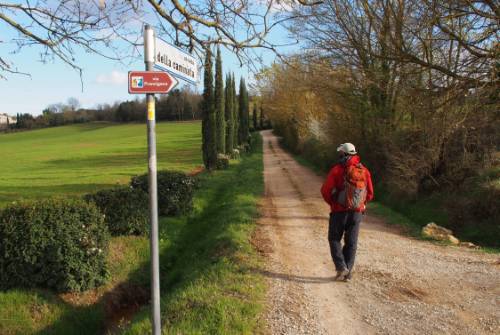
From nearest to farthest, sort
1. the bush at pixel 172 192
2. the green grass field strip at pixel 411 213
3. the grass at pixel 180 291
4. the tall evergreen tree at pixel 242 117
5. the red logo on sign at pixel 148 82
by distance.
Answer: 1. the red logo on sign at pixel 148 82
2. the grass at pixel 180 291
3. the green grass field strip at pixel 411 213
4. the bush at pixel 172 192
5. the tall evergreen tree at pixel 242 117

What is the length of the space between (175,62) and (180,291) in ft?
11.8

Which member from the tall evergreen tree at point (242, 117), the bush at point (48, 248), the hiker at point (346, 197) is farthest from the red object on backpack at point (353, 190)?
the tall evergreen tree at point (242, 117)

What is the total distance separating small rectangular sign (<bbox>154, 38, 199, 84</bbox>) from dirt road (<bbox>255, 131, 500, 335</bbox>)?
2940 mm

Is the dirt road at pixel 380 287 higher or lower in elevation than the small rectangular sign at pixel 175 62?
lower

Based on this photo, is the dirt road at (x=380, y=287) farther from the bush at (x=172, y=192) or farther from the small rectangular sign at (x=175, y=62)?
the bush at (x=172, y=192)

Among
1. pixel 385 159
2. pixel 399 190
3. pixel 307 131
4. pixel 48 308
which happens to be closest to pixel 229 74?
pixel 307 131

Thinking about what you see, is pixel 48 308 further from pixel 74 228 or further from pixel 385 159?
pixel 385 159

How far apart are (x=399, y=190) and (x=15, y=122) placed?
11657 centimetres

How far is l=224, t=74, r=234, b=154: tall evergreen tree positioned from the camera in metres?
36.0

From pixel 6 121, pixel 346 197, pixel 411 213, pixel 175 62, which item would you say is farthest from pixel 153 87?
pixel 6 121

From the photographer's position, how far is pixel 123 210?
392 inches

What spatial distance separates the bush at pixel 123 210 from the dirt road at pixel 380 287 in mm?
2931

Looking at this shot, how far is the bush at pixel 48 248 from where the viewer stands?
6930 mm

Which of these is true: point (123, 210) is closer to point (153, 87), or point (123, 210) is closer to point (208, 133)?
point (153, 87)
